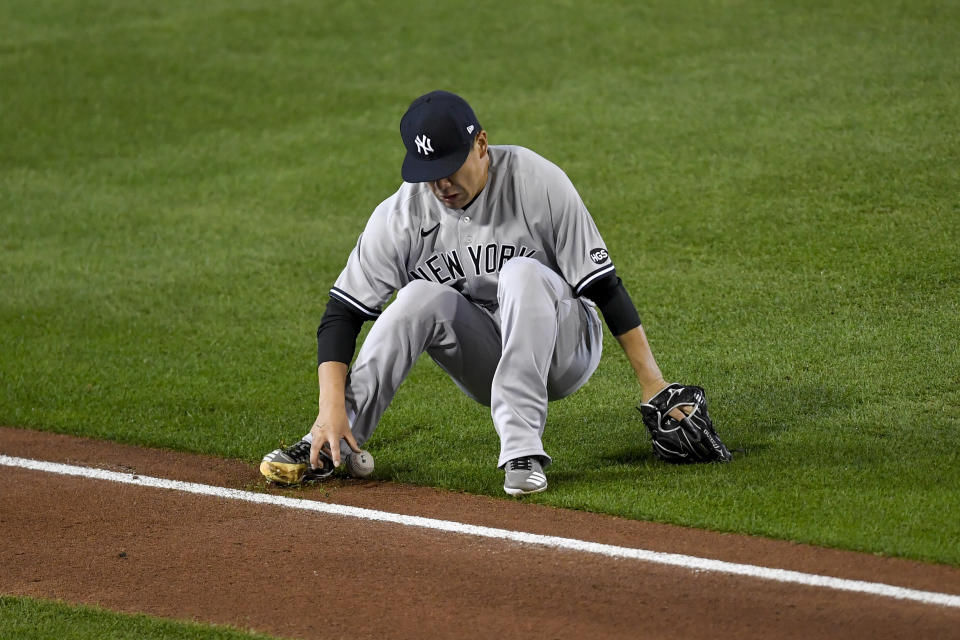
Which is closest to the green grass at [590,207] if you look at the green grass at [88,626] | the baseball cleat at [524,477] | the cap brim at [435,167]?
the baseball cleat at [524,477]

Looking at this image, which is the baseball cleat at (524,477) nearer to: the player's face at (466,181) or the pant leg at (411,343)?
the pant leg at (411,343)

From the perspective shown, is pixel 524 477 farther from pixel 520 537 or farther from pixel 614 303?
pixel 614 303

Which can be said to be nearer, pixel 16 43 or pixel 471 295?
pixel 471 295

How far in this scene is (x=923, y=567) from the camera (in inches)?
153

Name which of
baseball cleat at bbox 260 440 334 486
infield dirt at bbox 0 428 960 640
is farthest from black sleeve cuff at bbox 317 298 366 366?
infield dirt at bbox 0 428 960 640

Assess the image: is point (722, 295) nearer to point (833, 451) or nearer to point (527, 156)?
point (833, 451)

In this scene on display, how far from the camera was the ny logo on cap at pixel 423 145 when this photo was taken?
449 cm

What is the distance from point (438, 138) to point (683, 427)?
155 cm

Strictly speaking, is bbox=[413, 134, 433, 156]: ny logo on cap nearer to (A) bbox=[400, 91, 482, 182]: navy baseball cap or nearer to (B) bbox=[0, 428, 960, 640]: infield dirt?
(A) bbox=[400, 91, 482, 182]: navy baseball cap

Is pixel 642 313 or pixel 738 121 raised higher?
pixel 738 121

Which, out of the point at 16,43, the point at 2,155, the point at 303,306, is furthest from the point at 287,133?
the point at 16,43

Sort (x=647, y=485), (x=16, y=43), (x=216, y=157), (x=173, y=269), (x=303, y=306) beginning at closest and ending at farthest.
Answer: (x=647, y=485)
(x=303, y=306)
(x=173, y=269)
(x=216, y=157)
(x=16, y=43)

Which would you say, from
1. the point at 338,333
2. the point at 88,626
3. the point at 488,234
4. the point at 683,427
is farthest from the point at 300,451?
the point at 683,427

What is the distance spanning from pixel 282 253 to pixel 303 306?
3.94 feet
